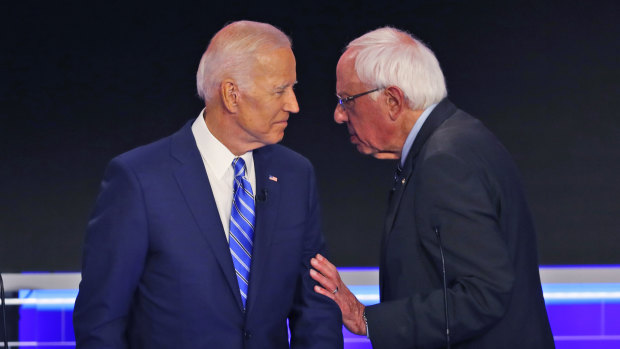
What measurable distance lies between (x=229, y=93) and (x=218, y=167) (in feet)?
0.61

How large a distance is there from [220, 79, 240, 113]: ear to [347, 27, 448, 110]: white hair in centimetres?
51

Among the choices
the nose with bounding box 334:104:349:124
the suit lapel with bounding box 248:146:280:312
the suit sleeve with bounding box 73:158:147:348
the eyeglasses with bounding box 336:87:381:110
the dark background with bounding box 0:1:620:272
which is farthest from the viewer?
Answer: the dark background with bounding box 0:1:620:272

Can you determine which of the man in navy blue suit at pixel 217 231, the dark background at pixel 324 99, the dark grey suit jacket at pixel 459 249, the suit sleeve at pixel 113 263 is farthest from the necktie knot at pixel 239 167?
the dark background at pixel 324 99

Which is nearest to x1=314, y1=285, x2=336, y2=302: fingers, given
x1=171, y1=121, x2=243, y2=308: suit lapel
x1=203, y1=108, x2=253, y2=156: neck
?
x1=171, y1=121, x2=243, y2=308: suit lapel

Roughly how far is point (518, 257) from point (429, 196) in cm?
31

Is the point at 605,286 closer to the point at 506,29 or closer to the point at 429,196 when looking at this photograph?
the point at 506,29

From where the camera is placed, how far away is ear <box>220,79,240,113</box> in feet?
7.28

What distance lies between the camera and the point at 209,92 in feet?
7.44

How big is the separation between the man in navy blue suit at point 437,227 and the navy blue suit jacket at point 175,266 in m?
0.17

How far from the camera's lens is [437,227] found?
90.4 inches

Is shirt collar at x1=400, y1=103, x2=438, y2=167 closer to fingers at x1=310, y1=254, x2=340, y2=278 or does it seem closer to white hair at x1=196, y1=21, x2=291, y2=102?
fingers at x1=310, y1=254, x2=340, y2=278

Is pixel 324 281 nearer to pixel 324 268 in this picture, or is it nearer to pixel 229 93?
pixel 324 268

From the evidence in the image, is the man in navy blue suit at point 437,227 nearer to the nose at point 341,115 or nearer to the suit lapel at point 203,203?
the nose at point 341,115

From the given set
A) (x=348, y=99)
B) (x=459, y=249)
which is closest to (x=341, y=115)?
(x=348, y=99)
